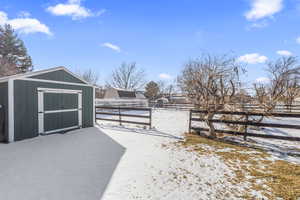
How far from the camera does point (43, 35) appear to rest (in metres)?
12.6

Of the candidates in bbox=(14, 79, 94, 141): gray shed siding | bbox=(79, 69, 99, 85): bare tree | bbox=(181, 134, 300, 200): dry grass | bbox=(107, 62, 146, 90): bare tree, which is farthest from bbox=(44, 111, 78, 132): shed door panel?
bbox=(79, 69, 99, 85): bare tree

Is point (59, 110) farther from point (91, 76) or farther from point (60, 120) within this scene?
point (91, 76)

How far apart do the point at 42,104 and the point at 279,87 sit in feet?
34.3

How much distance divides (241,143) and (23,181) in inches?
218

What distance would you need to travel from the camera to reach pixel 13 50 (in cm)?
2356

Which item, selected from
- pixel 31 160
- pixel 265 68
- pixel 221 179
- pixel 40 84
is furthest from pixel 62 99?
pixel 265 68

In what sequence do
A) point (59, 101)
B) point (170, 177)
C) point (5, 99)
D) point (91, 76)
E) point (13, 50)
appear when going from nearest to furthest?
point (170, 177)
point (5, 99)
point (59, 101)
point (13, 50)
point (91, 76)

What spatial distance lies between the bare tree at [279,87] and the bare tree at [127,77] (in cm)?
2417

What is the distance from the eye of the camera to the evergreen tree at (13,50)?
2295 cm

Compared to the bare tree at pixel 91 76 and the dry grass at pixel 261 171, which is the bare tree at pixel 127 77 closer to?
the bare tree at pixel 91 76

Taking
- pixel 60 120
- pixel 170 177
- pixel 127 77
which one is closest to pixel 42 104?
pixel 60 120

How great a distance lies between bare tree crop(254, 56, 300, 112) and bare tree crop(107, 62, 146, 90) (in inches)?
952

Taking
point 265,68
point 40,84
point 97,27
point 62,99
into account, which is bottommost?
point 62,99

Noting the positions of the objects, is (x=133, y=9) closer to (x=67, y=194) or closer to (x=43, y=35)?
(x=67, y=194)
